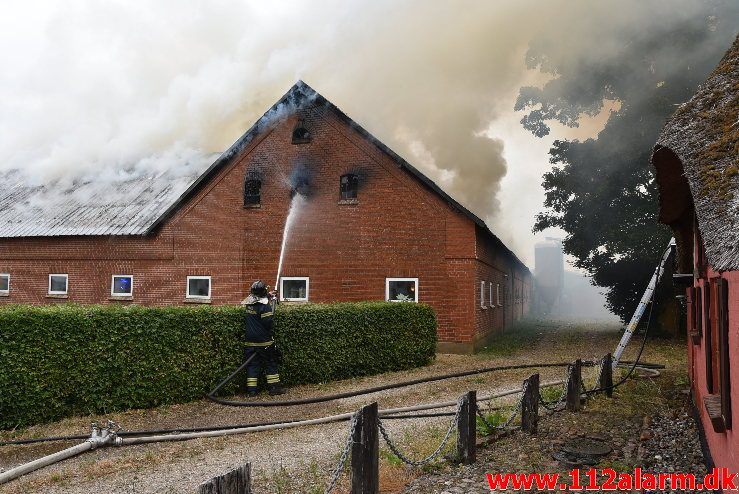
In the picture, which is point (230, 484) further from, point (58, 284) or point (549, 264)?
point (549, 264)

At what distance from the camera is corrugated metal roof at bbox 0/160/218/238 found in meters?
21.2

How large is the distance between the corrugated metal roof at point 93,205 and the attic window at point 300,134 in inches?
166

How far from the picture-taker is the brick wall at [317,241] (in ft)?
57.1

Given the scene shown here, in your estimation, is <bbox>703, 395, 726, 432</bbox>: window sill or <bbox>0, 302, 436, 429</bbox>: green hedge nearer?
<bbox>703, 395, 726, 432</bbox>: window sill

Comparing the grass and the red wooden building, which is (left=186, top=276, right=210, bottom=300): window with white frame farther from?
the red wooden building

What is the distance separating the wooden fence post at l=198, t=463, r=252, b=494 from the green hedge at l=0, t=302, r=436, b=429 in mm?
6593

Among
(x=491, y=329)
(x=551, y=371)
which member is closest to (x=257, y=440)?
(x=551, y=371)

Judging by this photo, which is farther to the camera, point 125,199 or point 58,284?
point 125,199

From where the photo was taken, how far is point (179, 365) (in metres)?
10.1

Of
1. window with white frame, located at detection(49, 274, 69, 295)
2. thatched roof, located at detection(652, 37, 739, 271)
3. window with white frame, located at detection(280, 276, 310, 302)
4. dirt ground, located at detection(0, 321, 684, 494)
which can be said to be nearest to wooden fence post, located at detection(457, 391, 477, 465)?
dirt ground, located at detection(0, 321, 684, 494)

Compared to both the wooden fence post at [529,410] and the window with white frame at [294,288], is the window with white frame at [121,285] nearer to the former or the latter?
the window with white frame at [294,288]

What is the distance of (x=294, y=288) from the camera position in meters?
18.9

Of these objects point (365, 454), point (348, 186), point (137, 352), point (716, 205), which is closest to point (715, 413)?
point (716, 205)

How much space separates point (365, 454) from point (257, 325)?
5974 millimetres
